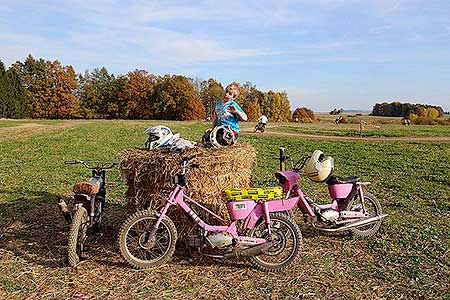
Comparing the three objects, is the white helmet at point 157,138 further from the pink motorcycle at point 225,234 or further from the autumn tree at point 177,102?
the autumn tree at point 177,102

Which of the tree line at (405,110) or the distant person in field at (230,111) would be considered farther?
the tree line at (405,110)

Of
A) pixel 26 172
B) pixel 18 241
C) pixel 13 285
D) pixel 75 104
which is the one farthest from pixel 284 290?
pixel 75 104

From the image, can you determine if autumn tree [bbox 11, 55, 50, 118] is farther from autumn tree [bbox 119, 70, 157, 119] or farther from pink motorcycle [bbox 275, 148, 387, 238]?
pink motorcycle [bbox 275, 148, 387, 238]

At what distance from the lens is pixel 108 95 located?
68.8m

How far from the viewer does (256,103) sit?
76.3 m

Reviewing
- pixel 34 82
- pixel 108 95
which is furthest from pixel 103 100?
pixel 34 82

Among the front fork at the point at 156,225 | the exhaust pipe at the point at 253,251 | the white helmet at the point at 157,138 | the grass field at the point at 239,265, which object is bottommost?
the grass field at the point at 239,265

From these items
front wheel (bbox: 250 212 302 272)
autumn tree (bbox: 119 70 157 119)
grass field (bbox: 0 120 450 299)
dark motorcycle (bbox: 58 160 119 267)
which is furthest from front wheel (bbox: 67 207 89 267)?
autumn tree (bbox: 119 70 157 119)

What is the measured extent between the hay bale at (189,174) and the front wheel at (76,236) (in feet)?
2.43

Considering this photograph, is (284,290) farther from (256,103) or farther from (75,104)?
(256,103)

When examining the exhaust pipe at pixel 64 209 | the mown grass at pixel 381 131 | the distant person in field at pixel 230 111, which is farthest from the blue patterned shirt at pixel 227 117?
the mown grass at pixel 381 131

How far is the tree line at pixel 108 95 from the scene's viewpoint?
213ft

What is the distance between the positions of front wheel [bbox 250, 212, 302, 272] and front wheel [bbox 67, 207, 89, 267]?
210 cm

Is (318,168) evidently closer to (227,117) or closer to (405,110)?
(227,117)
